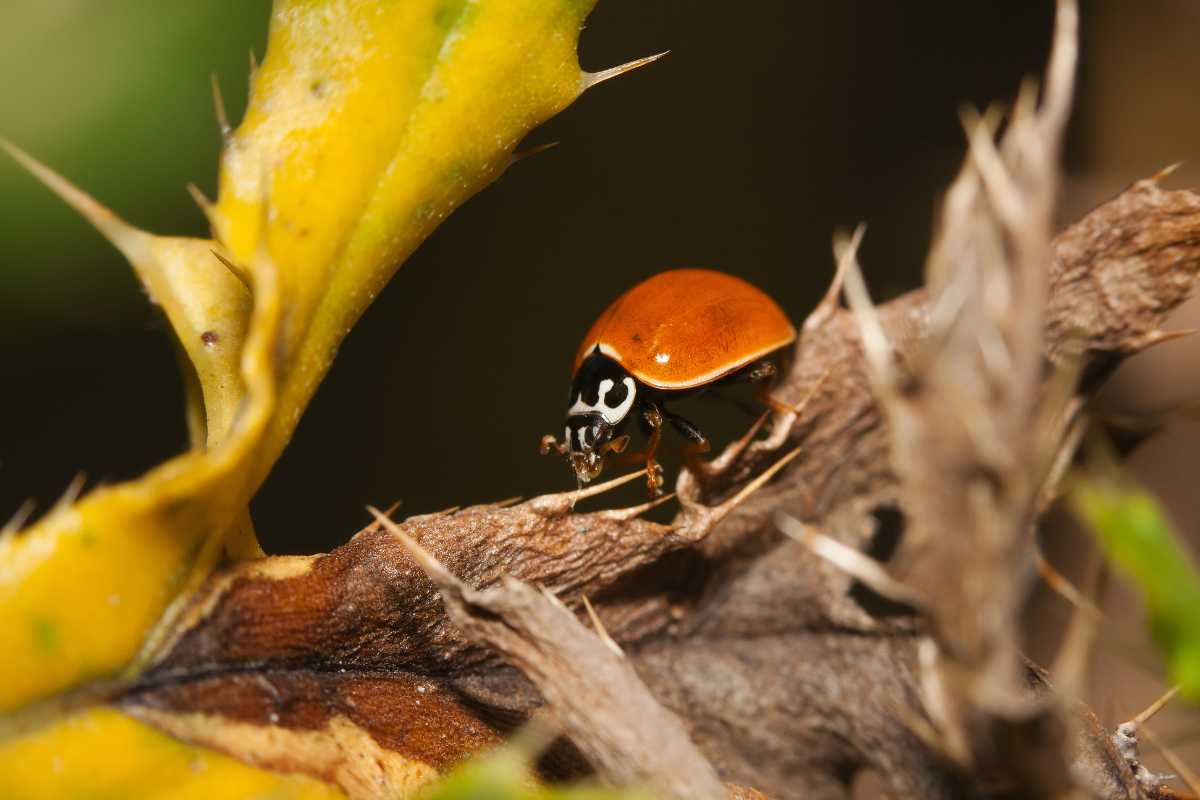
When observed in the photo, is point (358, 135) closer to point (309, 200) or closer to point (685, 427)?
point (309, 200)

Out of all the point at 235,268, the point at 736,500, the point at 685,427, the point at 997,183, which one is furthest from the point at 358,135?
the point at 685,427

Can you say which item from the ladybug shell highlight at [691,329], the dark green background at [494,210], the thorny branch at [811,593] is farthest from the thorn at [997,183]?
the ladybug shell highlight at [691,329]

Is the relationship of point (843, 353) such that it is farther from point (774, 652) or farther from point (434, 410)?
point (434, 410)

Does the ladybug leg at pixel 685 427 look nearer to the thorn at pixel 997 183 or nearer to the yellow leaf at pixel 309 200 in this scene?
the yellow leaf at pixel 309 200

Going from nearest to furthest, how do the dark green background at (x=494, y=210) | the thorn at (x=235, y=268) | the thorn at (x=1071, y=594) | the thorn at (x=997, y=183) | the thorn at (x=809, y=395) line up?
the thorn at (x=997, y=183)
the thorn at (x=1071, y=594)
the thorn at (x=235, y=268)
the thorn at (x=809, y=395)
the dark green background at (x=494, y=210)

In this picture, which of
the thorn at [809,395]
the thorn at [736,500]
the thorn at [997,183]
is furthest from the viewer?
the thorn at [809,395]

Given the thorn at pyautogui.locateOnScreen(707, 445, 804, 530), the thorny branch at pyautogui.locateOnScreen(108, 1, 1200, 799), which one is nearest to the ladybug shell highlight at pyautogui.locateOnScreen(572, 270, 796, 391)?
the thorny branch at pyautogui.locateOnScreen(108, 1, 1200, 799)

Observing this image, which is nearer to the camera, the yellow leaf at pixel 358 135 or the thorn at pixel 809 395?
the yellow leaf at pixel 358 135

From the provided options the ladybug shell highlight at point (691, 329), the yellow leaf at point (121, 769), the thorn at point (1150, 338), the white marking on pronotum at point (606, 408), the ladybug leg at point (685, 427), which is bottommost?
the ladybug leg at point (685, 427)
